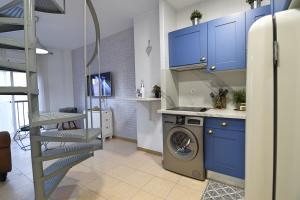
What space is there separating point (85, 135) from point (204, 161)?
1.56m

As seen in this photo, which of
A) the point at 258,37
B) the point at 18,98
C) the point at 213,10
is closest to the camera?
the point at 258,37

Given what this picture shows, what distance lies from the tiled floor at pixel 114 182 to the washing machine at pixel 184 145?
123 millimetres

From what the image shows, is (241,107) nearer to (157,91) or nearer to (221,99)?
(221,99)

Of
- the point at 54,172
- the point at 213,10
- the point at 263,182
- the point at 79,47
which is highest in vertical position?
the point at 79,47

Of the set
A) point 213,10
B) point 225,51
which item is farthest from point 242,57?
point 213,10

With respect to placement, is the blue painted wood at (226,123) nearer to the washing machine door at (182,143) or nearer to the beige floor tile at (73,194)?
the washing machine door at (182,143)

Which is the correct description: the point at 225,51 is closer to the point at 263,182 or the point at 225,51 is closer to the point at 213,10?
the point at 213,10

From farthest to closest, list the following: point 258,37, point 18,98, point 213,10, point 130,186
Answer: point 18,98, point 213,10, point 130,186, point 258,37

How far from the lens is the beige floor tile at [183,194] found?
1.75m

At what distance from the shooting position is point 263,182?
97 centimetres

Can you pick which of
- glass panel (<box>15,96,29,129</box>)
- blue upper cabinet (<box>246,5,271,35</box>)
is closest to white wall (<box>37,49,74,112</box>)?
glass panel (<box>15,96,29,129</box>)

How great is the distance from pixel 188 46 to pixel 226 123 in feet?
3.97

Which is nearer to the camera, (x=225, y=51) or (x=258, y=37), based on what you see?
(x=258, y=37)

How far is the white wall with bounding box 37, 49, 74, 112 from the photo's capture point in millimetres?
4820
